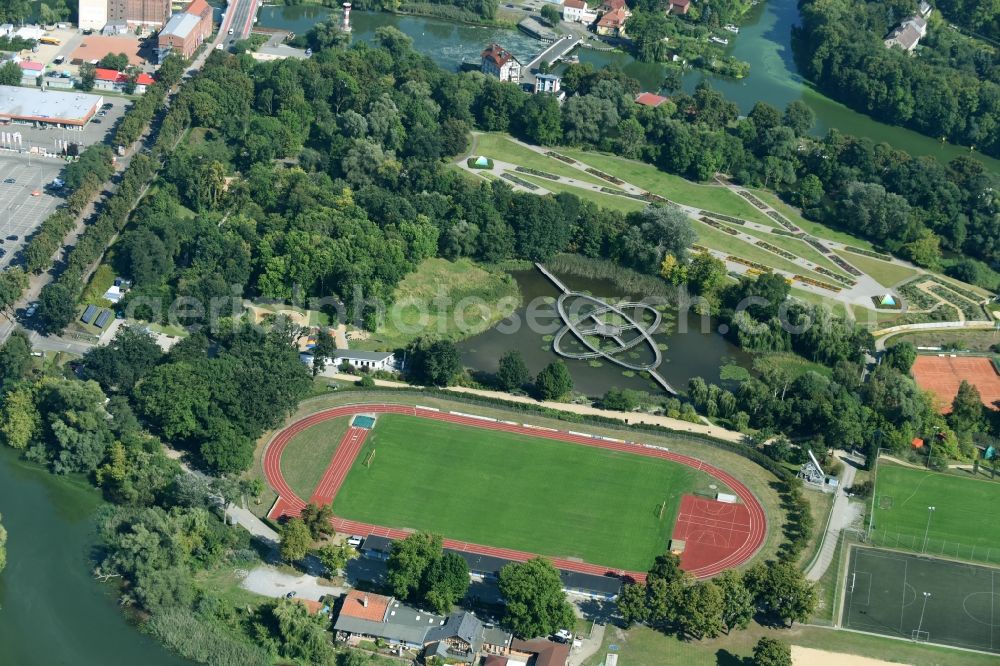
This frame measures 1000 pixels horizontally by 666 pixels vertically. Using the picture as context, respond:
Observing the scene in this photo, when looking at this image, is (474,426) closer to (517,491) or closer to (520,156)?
(517,491)

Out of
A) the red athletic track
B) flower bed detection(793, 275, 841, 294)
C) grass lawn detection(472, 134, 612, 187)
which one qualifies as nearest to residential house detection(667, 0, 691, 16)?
grass lawn detection(472, 134, 612, 187)

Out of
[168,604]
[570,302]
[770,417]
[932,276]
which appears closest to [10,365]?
[168,604]

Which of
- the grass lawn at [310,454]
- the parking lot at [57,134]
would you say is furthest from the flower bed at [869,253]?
the parking lot at [57,134]

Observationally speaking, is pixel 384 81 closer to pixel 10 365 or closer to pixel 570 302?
pixel 570 302

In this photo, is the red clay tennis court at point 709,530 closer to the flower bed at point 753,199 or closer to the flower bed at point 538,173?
the flower bed at point 753,199

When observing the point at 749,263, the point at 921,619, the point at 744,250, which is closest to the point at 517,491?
the point at 921,619

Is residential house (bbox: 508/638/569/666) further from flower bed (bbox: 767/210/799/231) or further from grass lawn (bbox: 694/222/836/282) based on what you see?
flower bed (bbox: 767/210/799/231)
